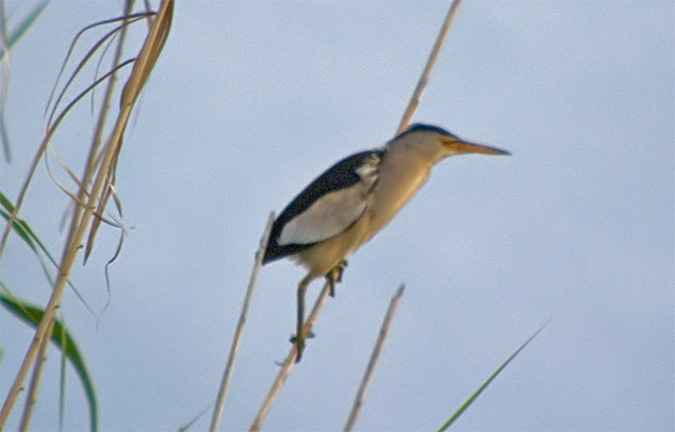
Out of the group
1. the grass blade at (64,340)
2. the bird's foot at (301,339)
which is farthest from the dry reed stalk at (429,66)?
the grass blade at (64,340)

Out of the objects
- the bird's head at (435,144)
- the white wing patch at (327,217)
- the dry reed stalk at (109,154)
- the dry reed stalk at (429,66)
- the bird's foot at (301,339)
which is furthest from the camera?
the bird's head at (435,144)

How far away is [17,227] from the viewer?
4.19 feet

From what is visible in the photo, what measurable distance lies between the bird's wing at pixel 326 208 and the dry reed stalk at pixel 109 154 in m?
1.17

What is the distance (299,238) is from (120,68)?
1.19 meters

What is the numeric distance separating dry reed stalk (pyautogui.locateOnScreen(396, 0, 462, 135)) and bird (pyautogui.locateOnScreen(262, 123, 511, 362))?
469 millimetres

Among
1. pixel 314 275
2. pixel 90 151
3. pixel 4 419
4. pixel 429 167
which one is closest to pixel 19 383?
pixel 4 419

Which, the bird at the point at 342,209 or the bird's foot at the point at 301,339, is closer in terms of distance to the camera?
the bird's foot at the point at 301,339

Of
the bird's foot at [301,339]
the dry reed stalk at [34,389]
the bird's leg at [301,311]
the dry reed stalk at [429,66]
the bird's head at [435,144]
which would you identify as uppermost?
the dry reed stalk at [429,66]

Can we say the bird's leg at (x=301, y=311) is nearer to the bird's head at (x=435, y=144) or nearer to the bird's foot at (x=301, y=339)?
the bird's foot at (x=301, y=339)

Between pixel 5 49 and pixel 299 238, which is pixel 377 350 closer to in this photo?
pixel 5 49

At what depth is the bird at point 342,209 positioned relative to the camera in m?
2.46

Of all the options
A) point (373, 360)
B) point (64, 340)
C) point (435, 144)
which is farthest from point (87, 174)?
point (435, 144)

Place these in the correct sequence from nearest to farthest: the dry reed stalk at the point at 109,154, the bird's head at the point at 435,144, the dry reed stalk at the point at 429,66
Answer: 1. the dry reed stalk at the point at 109,154
2. the dry reed stalk at the point at 429,66
3. the bird's head at the point at 435,144

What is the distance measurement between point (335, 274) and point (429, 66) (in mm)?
816
